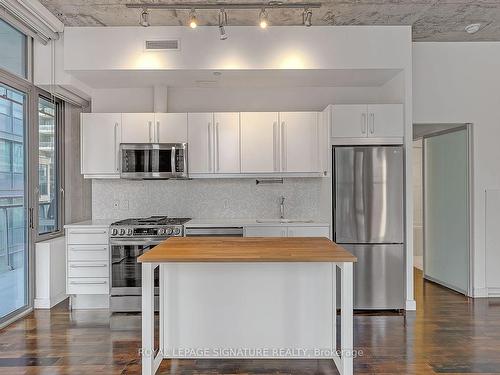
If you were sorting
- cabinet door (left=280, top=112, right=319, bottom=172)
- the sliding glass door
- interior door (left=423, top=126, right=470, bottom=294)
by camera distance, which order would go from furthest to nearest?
interior door (left=423, top=126, right=470, bottom=294), cabinet door (left=280, top=112, right=319, bottom=172), the sliding glass door

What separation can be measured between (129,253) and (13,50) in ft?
7.81

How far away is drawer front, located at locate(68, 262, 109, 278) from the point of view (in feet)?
15.7

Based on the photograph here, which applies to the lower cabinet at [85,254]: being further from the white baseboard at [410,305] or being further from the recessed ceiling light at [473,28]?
the recessed ceiling light at [473,28]

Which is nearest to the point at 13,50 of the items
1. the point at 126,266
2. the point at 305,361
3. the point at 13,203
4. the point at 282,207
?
the point at 13,203

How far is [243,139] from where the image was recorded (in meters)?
5.02

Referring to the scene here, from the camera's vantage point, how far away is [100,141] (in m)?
5.01

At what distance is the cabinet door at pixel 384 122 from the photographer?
183 inches

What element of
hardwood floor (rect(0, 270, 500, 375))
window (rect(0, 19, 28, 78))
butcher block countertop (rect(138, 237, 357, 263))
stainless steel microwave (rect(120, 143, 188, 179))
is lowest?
hardwood floor (rect(0, 270, 500, 375))

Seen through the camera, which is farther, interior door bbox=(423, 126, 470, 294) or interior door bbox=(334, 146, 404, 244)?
interior door bbox=(423, 126, 470, 294)

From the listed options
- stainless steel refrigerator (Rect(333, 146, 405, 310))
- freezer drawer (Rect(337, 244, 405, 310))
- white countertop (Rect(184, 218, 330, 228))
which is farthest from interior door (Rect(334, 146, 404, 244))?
white countertop (Rect(184, 218, 330, 228))

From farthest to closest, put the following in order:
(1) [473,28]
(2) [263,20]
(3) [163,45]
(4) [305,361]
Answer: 1. (1) [473,28]
2. (3) [163,45]
3. (2) [263,20]
4. (4) [305,361]

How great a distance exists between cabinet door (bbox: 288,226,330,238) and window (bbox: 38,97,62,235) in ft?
9.12

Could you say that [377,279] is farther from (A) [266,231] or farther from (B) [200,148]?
(B) [200,148]

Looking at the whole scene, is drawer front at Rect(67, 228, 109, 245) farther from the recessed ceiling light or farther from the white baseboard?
the recessed ceiling light
